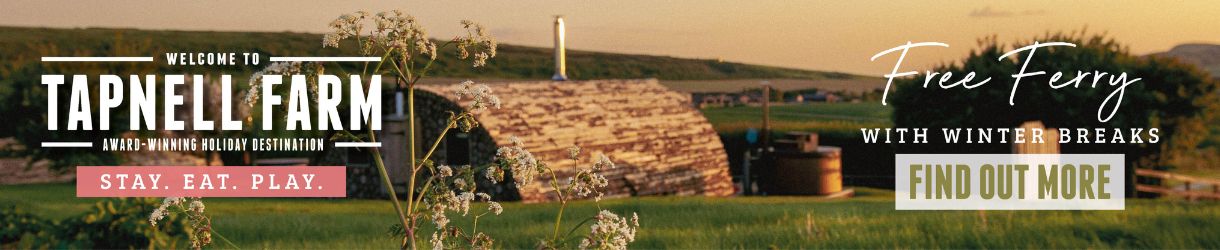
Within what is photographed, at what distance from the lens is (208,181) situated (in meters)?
19.1

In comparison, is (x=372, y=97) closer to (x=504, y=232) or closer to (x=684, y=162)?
(x=504, y=232)

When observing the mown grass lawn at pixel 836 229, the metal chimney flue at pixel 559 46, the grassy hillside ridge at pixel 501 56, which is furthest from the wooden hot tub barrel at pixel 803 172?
the grassy hillside ridge at pixel 501 56

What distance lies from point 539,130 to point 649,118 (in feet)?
11.6

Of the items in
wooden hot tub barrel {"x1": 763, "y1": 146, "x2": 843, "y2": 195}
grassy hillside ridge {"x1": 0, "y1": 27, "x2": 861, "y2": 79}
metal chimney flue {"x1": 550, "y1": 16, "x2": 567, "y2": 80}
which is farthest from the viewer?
grassy hillside ridge {"x1": 0, "y1": 27, "x2": 861, "y2": 79}

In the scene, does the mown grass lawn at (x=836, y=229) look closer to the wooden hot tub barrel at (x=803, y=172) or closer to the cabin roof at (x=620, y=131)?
the cabin roof at (x=620, y=131)

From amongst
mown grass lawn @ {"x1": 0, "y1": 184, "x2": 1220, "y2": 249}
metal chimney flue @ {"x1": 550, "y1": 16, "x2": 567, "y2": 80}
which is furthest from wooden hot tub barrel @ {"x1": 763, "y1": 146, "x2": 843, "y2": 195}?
mown grass lawn @ {"x1": 0, "y1": 184, "x2": 1220, "y2": 249}

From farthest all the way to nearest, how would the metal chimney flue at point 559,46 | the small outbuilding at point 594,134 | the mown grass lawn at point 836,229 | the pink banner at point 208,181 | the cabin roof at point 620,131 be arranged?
the metal chimney flue at point 559,46
the cabin roof at point 620,131
the small outbuilding at point 594,134
the pink banner at point 208,181
the mown grass lawn at point 836,229

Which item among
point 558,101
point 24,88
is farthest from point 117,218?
point 24,88

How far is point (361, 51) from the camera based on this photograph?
3.75m

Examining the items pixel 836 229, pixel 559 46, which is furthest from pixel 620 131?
pixel 836 229

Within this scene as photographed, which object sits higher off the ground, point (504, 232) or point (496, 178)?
point (496, 178)

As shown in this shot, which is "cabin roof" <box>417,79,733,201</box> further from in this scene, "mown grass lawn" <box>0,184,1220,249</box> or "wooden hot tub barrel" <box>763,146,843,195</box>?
"mown grass lawn" <box>0,184,1220,249</box>

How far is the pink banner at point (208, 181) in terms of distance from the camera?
38.4 ft

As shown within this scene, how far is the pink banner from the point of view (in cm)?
1171
